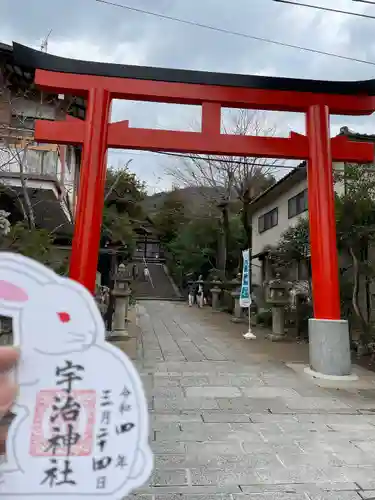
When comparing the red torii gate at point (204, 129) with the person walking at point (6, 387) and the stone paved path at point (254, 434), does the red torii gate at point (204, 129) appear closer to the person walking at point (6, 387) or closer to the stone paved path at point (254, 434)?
the stone paved path at point (254, 434)

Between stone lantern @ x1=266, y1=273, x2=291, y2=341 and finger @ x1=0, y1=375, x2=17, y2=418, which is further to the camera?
stone lantern @ x1=266, y1=273, x2=291, y2=341

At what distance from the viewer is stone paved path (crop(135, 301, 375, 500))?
2.95m

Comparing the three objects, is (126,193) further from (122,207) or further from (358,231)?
(358,231)

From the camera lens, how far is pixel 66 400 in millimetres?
1932

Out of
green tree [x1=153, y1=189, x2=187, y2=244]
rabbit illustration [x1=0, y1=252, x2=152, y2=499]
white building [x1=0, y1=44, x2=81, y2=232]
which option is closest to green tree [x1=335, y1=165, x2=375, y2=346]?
white building [x1=0, y1=44, x2=81, y2=232]

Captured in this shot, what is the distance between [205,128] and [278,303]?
582cm

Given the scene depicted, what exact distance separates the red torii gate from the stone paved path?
1.90 m

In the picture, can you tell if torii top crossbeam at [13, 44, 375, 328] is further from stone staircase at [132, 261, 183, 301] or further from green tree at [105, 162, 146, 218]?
stone staircase at [132, 261, 183, 301]

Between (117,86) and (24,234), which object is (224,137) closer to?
(117,86)

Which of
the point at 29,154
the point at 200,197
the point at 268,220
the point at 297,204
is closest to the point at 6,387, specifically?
the point at 29,154

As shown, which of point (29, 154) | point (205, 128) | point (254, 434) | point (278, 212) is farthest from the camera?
point (278, 212)

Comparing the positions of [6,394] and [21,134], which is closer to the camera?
[6,394]

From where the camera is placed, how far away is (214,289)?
70.9 ft

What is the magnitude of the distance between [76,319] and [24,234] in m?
5.24
